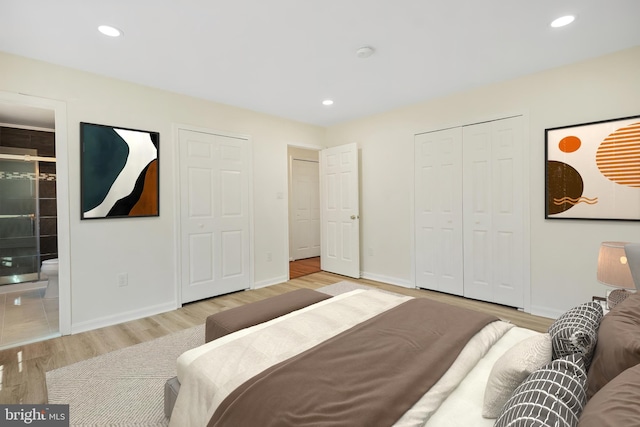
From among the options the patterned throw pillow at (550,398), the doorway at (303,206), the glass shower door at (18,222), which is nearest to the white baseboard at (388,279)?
the doorway at (303,206)

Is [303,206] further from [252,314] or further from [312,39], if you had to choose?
[252,314]

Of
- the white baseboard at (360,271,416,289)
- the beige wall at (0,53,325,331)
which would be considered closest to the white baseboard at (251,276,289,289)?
the beige wall at (0,53,325,331)

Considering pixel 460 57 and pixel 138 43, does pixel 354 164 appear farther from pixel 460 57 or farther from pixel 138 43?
pixel 138 43

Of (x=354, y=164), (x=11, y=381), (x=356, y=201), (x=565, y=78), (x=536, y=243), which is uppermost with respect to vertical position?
(x=565, y=78)

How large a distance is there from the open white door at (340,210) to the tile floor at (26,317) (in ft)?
11.7

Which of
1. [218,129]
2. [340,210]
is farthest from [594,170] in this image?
[218,129]

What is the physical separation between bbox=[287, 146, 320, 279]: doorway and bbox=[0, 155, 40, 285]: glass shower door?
4215 millimetres

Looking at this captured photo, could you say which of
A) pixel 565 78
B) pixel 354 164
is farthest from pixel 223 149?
pixel 565 78

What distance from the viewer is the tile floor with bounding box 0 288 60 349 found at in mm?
2777

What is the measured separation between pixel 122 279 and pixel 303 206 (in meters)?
4.23

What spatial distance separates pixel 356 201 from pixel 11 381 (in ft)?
13.1

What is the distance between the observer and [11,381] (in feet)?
6.88

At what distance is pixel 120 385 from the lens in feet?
6.73

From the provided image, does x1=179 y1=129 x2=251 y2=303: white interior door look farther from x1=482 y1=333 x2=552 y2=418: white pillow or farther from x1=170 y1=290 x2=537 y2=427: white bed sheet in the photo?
x1=482 y1=333 x2=552 y2=418: white pillow
